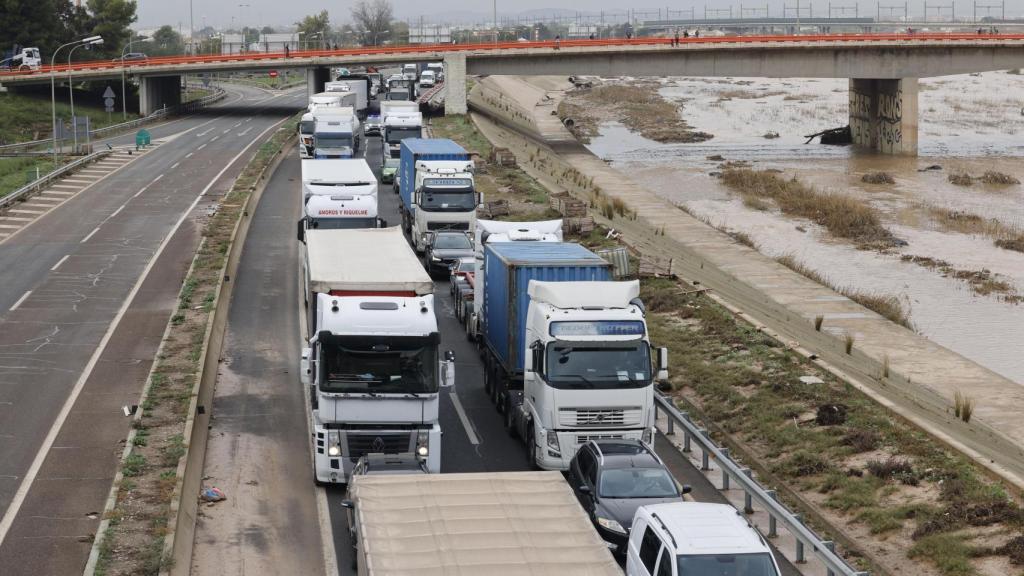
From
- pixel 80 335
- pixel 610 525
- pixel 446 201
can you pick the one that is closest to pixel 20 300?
pixel 80 335

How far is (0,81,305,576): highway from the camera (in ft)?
70.2

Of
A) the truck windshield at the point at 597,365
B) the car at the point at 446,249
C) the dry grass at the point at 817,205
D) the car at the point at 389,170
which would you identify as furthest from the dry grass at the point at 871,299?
the car at the point at 389,170

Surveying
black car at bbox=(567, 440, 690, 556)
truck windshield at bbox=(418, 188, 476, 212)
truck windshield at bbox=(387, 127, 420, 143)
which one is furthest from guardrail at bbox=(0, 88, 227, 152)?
black car at bbox=(567, 440, 690, 556)

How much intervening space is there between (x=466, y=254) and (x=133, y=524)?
23816mm

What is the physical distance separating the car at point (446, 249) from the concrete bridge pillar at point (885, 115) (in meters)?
62.8

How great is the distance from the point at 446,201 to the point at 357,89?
193 feet

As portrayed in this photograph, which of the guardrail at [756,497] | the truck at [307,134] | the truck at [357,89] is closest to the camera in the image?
the guardrail at [756,497]

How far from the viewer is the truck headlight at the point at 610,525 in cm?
1934

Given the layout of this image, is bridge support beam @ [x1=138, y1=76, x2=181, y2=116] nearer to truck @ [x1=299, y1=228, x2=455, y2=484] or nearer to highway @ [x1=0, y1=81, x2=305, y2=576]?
highway @ [x1=0, y1=81, x2=305, y2=576]

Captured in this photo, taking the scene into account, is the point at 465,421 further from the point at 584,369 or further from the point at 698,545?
the point at 698,545

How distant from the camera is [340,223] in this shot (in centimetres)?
Result: 3778

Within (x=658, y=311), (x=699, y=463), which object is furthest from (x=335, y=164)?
(x=699, y=463)

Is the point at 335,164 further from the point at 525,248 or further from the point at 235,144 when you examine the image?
the point at 235,144

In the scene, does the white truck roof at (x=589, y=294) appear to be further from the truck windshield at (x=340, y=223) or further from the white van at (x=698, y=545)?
the truck windshield at (x=340, y=223)
